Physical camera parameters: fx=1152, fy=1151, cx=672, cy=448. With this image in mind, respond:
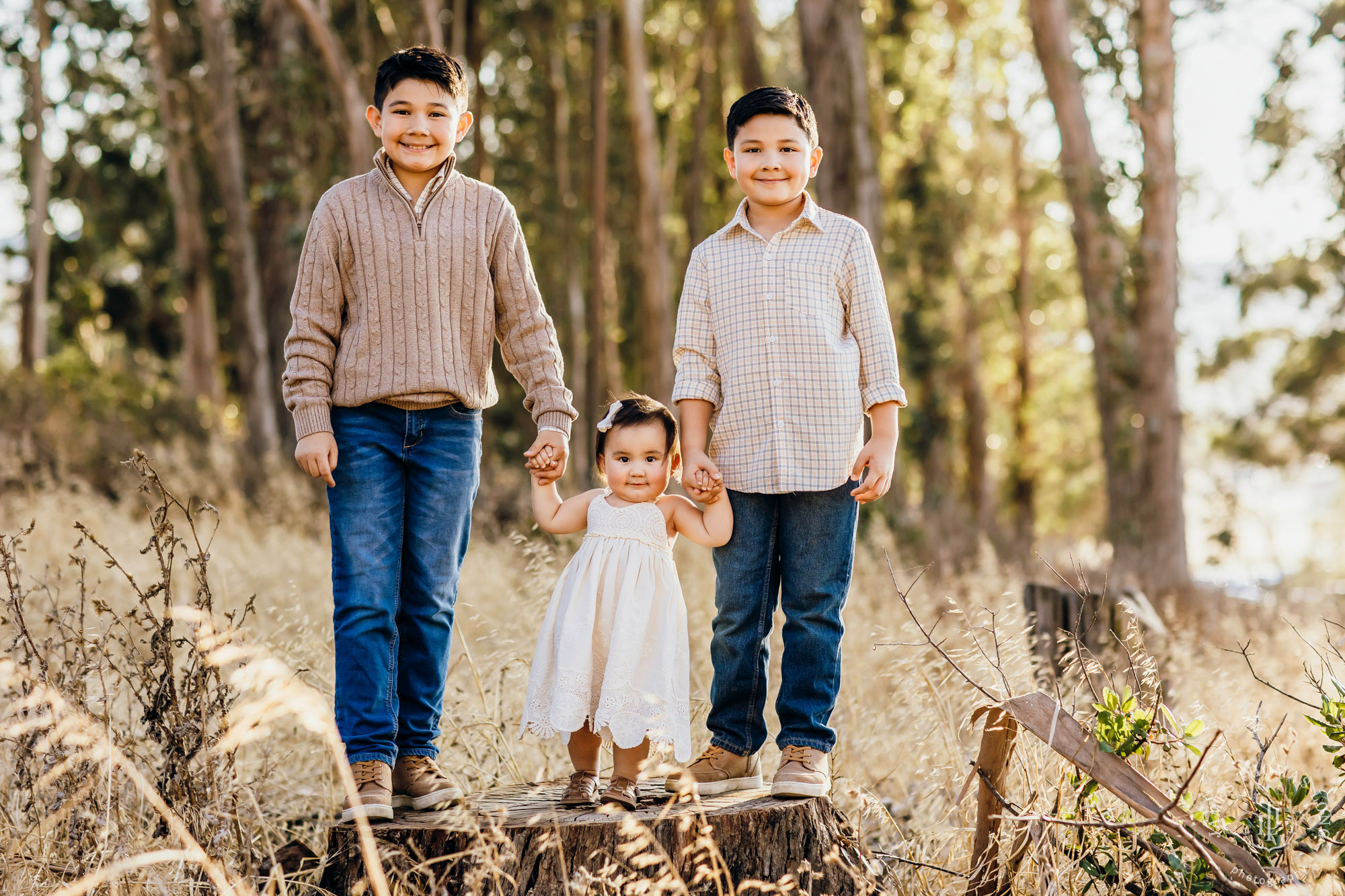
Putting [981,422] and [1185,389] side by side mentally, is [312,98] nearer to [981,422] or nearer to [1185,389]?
[981,422]

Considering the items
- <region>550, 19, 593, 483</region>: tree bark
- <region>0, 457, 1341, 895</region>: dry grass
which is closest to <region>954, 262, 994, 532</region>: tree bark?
<region>550, 19, 593, 483</region>: tree bark

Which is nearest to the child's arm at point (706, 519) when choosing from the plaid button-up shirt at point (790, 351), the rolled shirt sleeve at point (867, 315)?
the plaid button-up shirt at point (790, 351)

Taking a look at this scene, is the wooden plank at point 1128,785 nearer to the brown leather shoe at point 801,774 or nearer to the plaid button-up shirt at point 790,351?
the brown leather shoe at point 801,774

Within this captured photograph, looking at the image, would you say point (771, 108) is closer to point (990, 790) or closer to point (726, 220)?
point (990, 790)

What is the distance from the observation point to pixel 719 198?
19.6 m

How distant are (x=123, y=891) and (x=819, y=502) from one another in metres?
1.95

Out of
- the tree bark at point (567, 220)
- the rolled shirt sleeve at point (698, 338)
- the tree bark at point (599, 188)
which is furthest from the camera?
the tree bark at point (567, 220)

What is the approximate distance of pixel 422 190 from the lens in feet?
10.4

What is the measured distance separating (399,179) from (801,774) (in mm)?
1935

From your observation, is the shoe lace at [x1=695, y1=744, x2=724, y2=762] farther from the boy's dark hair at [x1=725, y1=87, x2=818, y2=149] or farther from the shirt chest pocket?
the boy's dark hair at [x1=725, y1=87, x2=818, y2=149]

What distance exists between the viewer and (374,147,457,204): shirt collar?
3137 mm

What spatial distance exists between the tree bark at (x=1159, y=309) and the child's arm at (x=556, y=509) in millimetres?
7000

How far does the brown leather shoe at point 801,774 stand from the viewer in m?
2.98

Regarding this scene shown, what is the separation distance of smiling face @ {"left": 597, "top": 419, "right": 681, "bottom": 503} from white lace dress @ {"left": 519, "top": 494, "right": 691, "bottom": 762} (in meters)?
0.05
